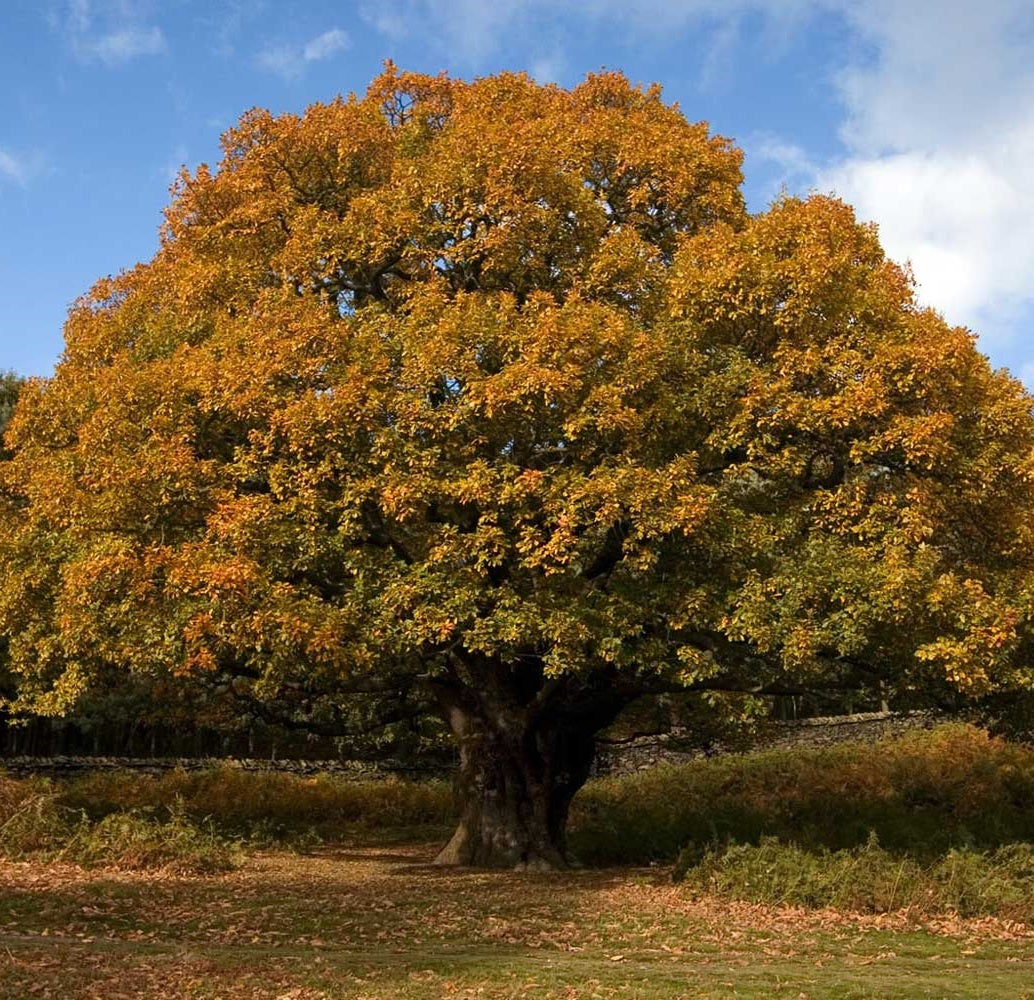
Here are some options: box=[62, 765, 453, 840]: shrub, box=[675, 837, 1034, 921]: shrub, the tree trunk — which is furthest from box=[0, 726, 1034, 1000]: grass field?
the tree trunk

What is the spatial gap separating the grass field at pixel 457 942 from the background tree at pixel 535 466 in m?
3.04

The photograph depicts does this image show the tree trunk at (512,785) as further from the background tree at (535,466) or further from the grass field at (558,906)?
the background tree at (535,466)

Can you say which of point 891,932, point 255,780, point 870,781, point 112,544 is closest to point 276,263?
point 112,544

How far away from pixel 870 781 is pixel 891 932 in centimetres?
1466

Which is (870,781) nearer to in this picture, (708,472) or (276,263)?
(708,472)

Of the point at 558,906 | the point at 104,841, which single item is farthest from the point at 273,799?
the point at 558,906

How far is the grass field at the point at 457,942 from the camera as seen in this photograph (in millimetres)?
9203

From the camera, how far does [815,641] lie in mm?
13750

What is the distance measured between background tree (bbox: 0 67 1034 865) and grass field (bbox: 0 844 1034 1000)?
3.04 m

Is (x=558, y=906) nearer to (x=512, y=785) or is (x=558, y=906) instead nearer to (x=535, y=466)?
(x=512, y=785)

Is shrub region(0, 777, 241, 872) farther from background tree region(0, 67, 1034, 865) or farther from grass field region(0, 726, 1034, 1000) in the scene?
background tree region(0, 67, 1034, 865)

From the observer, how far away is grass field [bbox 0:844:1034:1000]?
920cm

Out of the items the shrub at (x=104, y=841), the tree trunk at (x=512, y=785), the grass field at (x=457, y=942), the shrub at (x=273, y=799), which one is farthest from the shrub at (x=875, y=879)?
the shrub at (x=273, y=799)

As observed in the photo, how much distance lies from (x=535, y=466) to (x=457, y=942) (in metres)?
6.53
